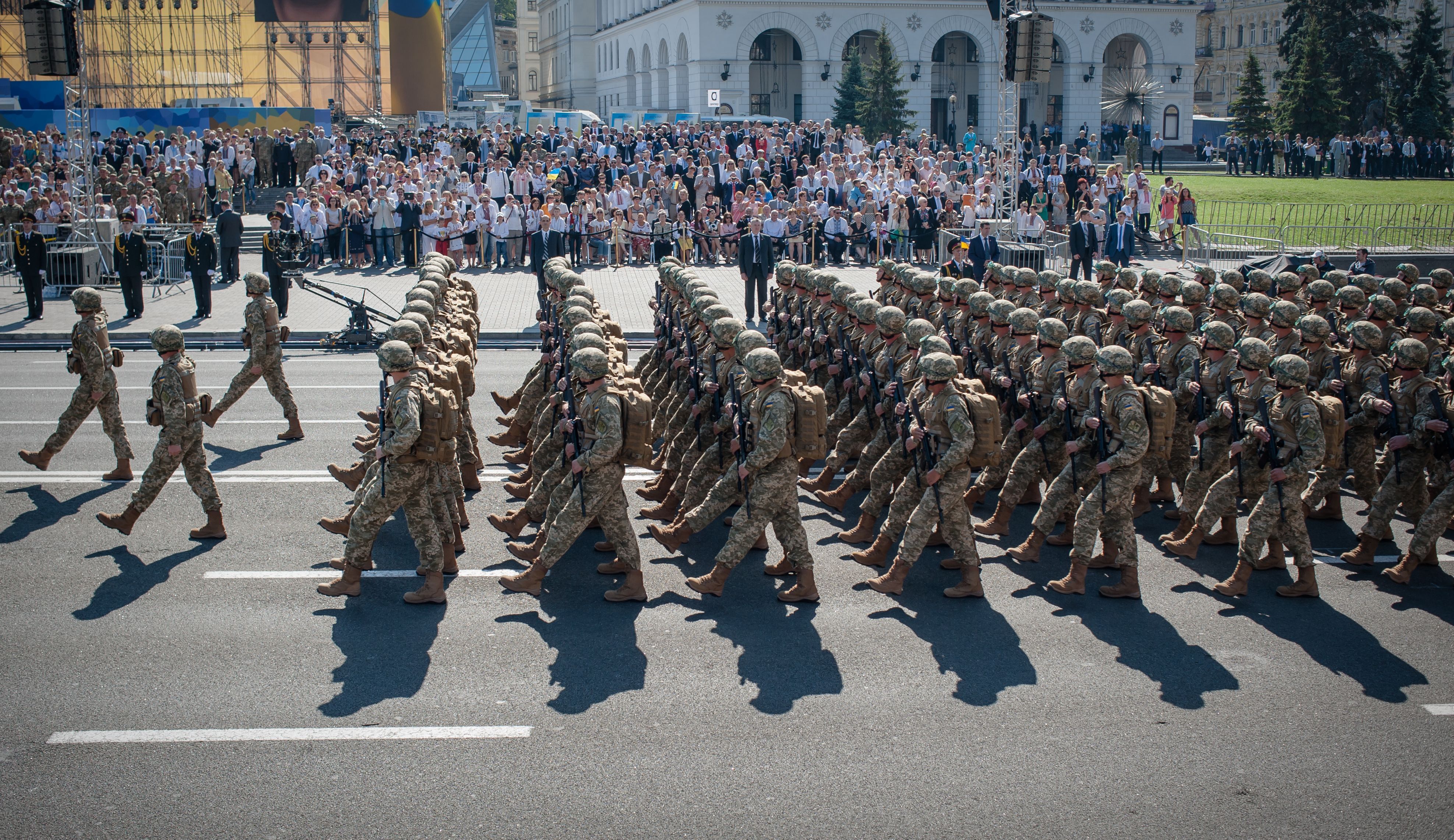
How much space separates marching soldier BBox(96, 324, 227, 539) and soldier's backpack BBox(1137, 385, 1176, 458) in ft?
23.6

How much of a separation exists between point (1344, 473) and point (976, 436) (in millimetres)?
4377

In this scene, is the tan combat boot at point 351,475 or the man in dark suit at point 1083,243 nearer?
the tan combat boot at point 351,475

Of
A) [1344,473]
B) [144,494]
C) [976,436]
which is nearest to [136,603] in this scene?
[144,494]

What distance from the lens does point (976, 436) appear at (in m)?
8.55

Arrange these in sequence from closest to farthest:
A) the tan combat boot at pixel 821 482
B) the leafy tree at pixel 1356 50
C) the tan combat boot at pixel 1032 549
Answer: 1. the tan combat boot at pixel 1032 549
2. the tan combat boot at pixel 821 482
3. the leafy tree at pixel 1356 50

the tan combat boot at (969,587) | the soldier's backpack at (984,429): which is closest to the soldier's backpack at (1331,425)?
the soldier's backpack at (984,429)

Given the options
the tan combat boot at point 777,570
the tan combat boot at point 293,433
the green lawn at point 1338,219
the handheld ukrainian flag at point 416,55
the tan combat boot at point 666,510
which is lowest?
the tan combat boot at point 777,570

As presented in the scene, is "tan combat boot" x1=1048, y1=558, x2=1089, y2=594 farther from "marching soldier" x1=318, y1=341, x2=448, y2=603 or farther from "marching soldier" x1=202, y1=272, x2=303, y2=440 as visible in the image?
"marching soldier" x1=202, y1=272, x2=303, y2=440

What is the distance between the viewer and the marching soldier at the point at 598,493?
827 cm

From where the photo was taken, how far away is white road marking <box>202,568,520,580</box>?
8.85 metres

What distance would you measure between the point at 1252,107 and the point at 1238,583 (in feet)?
164

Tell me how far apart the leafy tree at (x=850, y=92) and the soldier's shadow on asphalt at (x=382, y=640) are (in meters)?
49.6

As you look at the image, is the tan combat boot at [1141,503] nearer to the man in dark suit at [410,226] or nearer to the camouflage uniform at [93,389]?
the camouflage uniform at [93,389]

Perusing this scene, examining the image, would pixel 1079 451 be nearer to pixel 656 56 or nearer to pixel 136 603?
pixel 136 603
